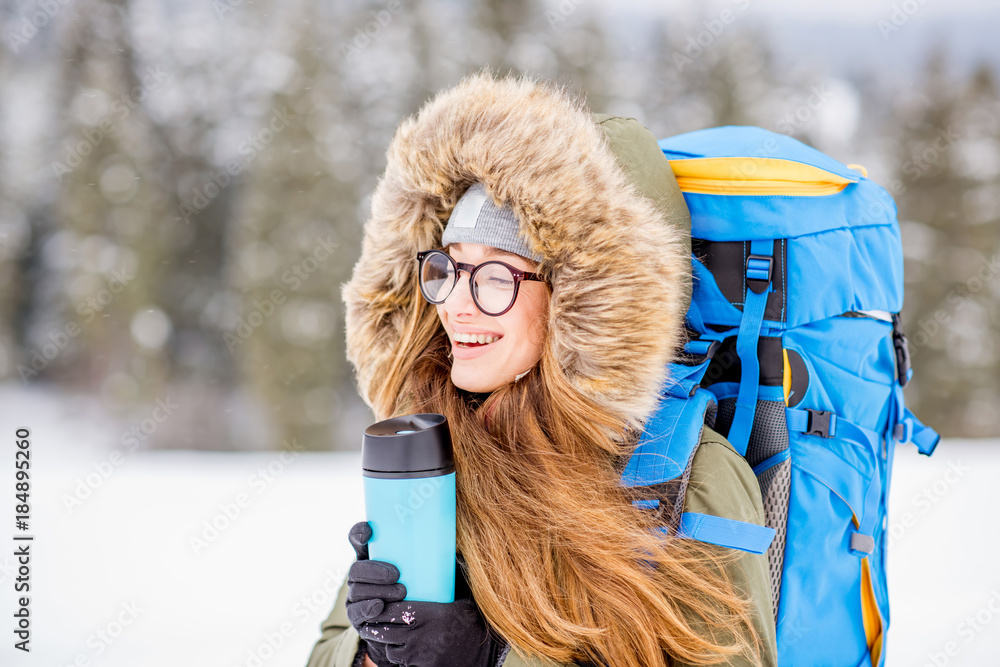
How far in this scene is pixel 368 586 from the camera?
147 centimetres

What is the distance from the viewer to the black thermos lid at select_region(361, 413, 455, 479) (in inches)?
55.9

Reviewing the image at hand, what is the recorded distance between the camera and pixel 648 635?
1.43m

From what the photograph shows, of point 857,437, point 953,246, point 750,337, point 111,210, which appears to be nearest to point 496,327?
point 750,337

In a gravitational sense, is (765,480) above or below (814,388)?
below

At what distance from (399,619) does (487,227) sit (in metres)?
0.93

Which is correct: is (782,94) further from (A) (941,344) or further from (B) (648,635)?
(B) (648,635)

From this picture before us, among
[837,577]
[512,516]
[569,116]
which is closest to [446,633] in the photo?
[512,516]

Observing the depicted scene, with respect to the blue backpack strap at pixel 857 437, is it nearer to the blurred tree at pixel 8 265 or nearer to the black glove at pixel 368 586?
the black glove at pixel 368 586

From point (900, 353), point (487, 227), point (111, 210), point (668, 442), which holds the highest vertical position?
point (111, 210)

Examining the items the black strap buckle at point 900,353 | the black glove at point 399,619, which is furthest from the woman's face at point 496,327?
the black strap buckle at point 900,353

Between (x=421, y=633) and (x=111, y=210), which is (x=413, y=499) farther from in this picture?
(x=111, y=210)

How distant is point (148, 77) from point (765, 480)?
14.2 meters

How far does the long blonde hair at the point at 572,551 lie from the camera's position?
4.76ft

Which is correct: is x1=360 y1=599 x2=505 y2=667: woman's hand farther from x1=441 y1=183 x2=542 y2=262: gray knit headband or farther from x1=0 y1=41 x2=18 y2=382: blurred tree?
x1=0 y1=41 x2=18 y2=382: blurred tree
